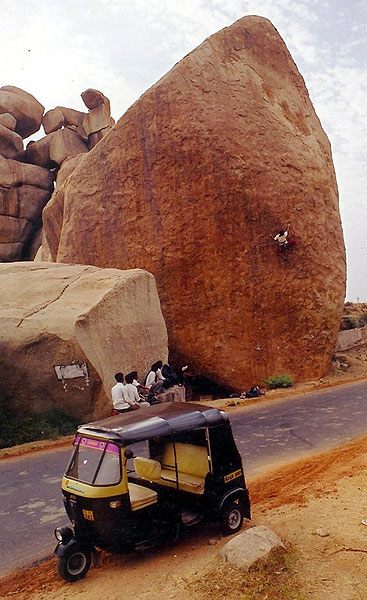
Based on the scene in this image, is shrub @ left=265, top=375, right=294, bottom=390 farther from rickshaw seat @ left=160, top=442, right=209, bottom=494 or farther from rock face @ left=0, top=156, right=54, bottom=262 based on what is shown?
rock face @ left=0, top=156, right=54, bottom=262

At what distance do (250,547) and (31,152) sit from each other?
105 feet

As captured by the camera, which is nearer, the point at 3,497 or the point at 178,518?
the point at 178,518

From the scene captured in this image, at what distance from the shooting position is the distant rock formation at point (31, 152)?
30.0 meters

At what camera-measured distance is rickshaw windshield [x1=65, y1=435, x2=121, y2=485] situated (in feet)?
16.1

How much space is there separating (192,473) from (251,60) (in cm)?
1945

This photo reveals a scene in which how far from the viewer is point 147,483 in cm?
530

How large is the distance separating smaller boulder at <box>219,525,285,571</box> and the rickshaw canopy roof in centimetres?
118

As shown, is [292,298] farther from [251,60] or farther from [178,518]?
[178,518]

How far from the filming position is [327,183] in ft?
67.8

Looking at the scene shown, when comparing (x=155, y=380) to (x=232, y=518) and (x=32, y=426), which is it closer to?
(x=32, y=426)

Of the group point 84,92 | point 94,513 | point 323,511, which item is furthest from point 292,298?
point 84,92

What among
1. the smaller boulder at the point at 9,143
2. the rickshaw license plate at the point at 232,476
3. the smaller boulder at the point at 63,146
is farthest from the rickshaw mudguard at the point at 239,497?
the smaller boulder at the point at 9,143

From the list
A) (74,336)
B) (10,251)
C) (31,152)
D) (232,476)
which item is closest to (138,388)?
(74,336)

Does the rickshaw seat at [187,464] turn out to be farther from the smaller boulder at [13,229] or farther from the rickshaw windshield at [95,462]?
the smaller boulder at [13,229]
